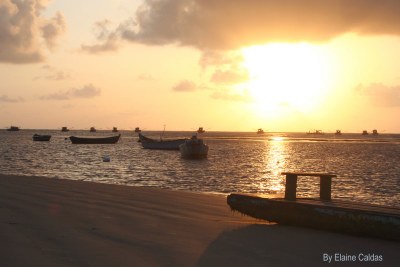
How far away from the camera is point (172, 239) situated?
339 inches

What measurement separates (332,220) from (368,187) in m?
23.1

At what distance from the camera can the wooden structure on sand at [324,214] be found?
927cm

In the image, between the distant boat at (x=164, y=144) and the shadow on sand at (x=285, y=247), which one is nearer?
the shadow on sand at (x=285, y=247)

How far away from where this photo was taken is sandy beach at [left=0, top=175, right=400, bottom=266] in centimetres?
736

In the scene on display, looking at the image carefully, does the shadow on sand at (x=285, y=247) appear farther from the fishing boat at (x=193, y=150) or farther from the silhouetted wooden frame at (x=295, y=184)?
the fishing boat at (x=193, y=150)

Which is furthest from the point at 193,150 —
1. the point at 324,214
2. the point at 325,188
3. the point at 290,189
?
the point at 324,214

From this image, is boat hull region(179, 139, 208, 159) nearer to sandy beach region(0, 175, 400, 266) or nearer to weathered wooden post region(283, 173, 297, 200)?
sandy beach region(0, 175, 400, 266)

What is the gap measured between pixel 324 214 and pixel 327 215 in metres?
0.07

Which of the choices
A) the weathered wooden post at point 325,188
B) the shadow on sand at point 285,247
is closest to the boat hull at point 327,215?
the shadow on sand at point 285,247

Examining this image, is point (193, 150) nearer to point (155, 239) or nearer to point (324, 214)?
point (324, 214)

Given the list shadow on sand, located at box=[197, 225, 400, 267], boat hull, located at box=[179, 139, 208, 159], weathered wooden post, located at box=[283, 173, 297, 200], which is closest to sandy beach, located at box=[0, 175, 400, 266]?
shadow on sand, located at box=[197, 225, 400, 267]

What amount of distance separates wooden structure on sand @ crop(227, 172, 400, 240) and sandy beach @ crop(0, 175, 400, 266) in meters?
0.17

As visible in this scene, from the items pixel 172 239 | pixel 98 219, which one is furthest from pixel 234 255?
pixel 98 219

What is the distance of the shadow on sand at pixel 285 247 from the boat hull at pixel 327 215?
16cm
